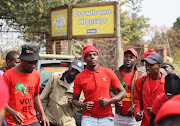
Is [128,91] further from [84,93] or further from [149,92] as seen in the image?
[84,93]

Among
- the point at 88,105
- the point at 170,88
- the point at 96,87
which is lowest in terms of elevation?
the point at 88,105

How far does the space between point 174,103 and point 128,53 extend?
4002 millimetres

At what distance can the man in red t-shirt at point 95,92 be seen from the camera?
4.31 meters

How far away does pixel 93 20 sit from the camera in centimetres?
1145

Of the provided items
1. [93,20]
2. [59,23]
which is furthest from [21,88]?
[59,23]

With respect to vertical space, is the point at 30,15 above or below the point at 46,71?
above

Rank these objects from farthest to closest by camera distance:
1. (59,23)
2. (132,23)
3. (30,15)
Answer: (132,23) < (30,15) < (59,23)

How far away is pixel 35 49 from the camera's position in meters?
4.39

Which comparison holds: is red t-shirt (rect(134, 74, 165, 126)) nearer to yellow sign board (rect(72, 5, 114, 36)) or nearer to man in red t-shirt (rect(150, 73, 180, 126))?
man in red t-shirt (rect(150, 73, 180, 126))

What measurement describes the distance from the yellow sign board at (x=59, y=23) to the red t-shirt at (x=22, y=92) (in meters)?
7.82

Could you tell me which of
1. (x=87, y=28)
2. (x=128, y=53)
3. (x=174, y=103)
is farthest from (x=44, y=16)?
(x=174, y=103)

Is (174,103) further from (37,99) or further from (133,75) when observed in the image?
(133,75)

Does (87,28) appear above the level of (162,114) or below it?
above

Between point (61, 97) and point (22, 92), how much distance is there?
1.16 meters
